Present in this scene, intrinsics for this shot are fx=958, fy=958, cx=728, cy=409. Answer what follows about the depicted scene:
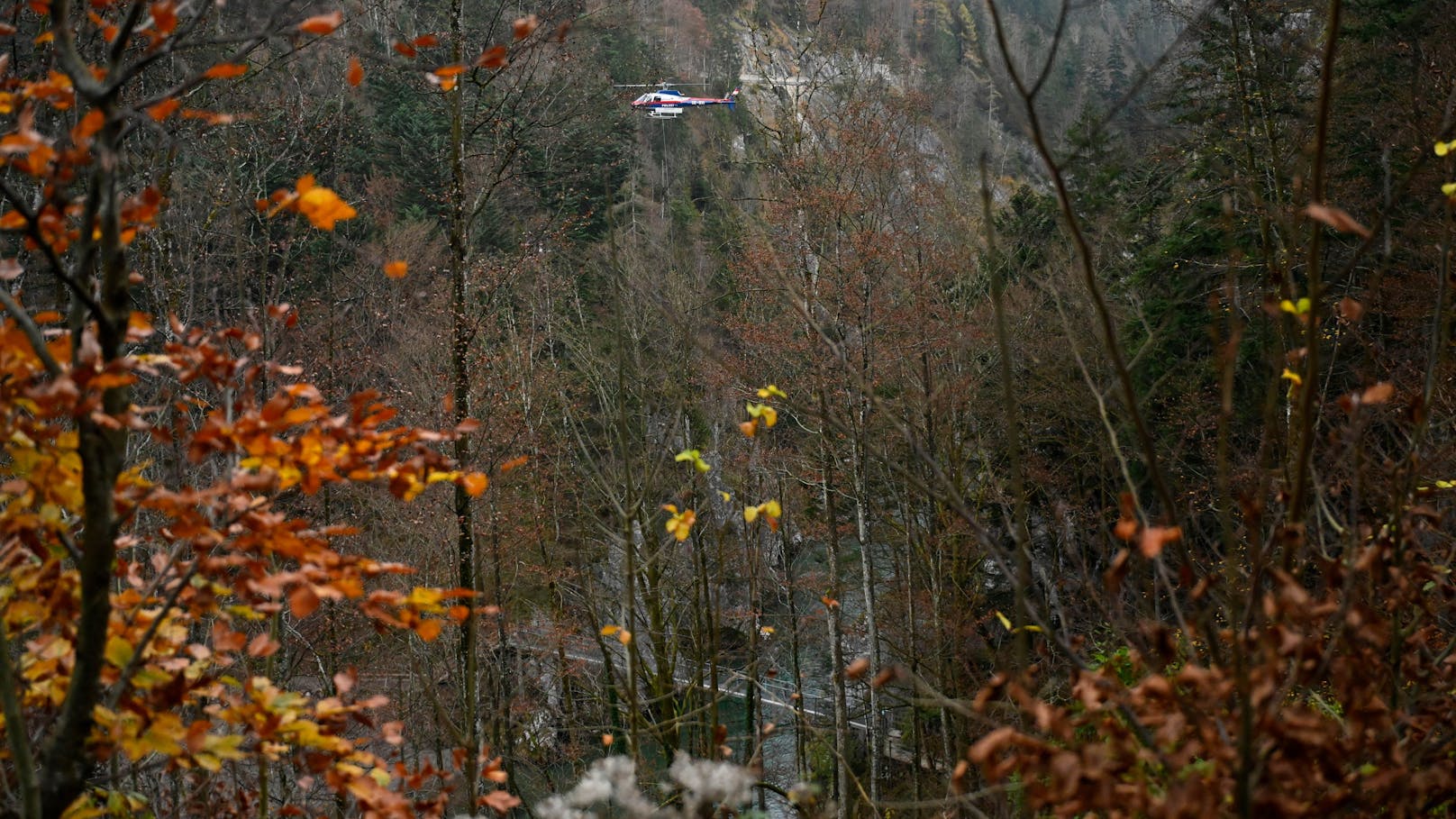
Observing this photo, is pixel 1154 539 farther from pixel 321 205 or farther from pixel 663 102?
pixel 663 102

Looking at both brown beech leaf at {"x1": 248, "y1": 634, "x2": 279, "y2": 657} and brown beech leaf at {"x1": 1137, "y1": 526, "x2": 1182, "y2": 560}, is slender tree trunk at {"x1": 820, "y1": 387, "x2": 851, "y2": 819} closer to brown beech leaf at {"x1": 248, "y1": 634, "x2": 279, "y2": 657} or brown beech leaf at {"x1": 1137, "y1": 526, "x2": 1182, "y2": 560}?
brown beech leaf at {"x1": 248, "y1": 634, "x2": 279, "y2": 657}

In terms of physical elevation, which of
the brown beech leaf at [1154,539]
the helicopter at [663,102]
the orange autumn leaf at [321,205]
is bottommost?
the brown beech leaf at [1154,539]

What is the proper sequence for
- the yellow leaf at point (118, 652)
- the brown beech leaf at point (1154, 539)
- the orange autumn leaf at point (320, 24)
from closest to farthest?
the brown beech leaf at point (1154, 539) → the orange autumn leaf at point (320, 24) → the yellow leaf at point (118, 652)

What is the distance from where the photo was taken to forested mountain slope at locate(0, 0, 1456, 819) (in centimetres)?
172

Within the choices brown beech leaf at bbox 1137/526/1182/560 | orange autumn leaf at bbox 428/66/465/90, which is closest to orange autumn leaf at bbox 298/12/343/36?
orange autumn leaf at bbox 428/66/465/90

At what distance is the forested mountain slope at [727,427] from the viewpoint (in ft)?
5.63

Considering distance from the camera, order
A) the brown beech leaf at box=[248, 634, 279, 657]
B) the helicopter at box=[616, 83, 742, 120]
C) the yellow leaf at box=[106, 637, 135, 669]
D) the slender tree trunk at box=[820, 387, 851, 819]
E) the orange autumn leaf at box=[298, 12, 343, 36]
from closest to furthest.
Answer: the orange autumn leaf at box=[298, 12, 343, 36] → the yellow leaf at box=[106, 637, 135, 669] → the brown beech leaf at box=[248, 634, 279, 657] → the slender tree trunk at box=[820, 387, 851, 819] → the helicopter at box=[616, 83, 742, 120]

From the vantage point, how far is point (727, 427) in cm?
1781

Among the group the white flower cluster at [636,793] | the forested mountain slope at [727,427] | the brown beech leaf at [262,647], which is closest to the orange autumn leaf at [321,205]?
the forested mountain slope at [727,427]

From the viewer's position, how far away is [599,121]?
20750 millimetres

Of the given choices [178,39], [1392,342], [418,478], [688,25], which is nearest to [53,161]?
[178,39]

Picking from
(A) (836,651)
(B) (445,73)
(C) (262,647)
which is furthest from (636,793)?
(A) (836,651)

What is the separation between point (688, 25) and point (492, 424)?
107 feet

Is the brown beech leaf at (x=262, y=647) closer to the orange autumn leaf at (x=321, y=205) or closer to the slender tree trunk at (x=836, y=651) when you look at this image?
the orange autumn leaf at (x=321, y=205)
